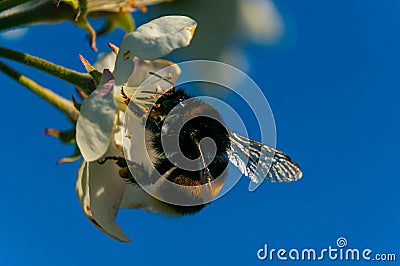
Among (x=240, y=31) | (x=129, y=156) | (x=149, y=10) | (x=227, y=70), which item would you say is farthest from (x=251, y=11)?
(x=129, y=156)

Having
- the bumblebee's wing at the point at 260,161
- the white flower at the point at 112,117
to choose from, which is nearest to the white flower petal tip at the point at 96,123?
the white flower at the point at 112,117

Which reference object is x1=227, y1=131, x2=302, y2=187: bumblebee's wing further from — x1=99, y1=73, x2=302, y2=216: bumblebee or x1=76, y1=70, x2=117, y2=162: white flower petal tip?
x1=76, y1=70, x2=117, y2=162: white flower petal tip

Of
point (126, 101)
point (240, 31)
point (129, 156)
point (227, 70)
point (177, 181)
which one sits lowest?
point (177, 181)

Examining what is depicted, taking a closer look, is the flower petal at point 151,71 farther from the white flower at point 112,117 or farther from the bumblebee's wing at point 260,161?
the bumblebee's wing at point 260,161

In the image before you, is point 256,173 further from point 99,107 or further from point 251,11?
point 251,11

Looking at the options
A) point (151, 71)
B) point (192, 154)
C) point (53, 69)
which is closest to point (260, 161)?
point (192, 154)

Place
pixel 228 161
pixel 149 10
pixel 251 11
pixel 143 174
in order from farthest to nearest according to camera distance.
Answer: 1. pixel 251 11
2. pixel 149 10
3. pixel 143 174
4. pixel 228 161

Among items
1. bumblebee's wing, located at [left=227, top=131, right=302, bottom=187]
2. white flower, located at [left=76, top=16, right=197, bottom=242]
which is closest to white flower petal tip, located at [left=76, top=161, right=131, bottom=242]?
white flower, located at [left=76, top=16, right=197, bottom=242]
